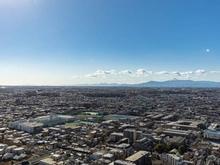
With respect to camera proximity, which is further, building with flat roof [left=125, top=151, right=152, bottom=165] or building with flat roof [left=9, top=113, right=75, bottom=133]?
building with flat roof [left=9, top=113, right=75, bottom=133]

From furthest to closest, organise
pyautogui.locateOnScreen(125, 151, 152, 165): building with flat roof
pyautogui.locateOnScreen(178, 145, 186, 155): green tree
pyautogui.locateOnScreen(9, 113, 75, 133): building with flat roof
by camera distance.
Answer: pyautogui.locateOnScreen(9, 113, 75, 133): building with flat roof < pyautogui.locateOnScreen(178, 145, 186, 155): green tree < pyautogui.locateOnScreen(125, 151, 152, 165): building with flat roof

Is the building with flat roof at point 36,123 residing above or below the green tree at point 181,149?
above

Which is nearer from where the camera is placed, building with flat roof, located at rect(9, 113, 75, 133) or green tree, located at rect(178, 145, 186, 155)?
green tree, located at rect(178, 145, 186, 155)

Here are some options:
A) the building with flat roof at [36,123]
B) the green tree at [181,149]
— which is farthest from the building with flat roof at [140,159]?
the building with flat roof at [36,123]

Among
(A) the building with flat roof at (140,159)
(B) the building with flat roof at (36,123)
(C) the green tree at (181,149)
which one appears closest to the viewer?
(A) the building with flat roof at (140,159)

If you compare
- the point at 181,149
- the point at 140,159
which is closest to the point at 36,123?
the point at 140,159

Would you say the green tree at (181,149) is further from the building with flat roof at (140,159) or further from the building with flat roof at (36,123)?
the building with flat roof at (36,123)

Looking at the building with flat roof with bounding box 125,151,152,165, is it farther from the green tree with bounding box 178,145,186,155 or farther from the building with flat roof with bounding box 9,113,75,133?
the building with flat roof with bounding box 9,113,75,133

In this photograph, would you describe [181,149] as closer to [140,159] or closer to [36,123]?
[140,159]

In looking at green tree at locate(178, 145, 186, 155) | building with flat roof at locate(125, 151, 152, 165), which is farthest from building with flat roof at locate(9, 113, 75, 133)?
green tree at locate(178, 145, 186, 155)

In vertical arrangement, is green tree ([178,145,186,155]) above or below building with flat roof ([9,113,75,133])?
below

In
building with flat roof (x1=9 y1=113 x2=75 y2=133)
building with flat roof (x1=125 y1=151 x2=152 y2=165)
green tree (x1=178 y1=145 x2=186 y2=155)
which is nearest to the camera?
building with flat roof (x1=125 y1=151 x2=152 y2=165)
